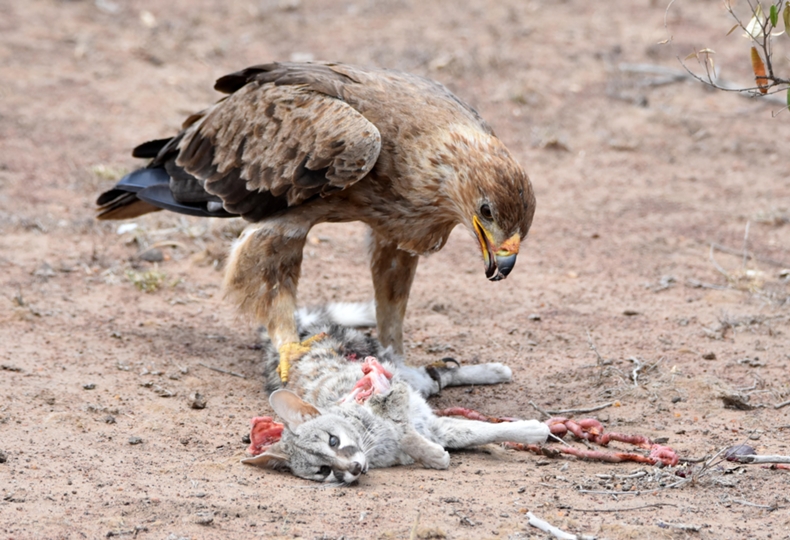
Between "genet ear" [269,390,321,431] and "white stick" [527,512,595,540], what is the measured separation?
3.77ft

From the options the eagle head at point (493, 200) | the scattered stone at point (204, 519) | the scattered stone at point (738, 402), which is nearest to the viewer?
the scattered stone at point (204, 519)

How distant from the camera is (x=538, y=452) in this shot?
4.58 metres

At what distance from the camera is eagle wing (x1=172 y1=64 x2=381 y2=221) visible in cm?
505

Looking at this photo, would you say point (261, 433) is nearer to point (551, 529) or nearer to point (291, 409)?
point (291, 409)

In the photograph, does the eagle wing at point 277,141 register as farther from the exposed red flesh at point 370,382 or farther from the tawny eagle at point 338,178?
the exposed red flesh at point 370,382

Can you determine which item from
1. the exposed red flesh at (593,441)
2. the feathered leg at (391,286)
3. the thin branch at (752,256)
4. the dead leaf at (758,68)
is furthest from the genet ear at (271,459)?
the thin branch at (752,256)

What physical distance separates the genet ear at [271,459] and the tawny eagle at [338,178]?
97cm

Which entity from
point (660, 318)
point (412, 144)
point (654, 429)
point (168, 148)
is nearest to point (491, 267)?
point (412, 144)

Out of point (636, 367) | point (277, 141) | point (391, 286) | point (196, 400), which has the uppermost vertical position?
point (277, 141)

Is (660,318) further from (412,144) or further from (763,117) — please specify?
(763,117)

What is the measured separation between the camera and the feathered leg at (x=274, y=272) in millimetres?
5426

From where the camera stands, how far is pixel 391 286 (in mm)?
5898

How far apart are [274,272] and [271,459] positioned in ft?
4.75

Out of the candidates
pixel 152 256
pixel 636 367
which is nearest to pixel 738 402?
pixel 636 367
